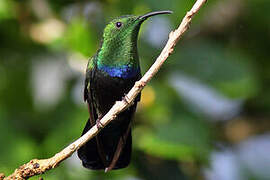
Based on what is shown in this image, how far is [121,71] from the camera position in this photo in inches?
135

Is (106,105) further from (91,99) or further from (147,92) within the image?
(147,92)

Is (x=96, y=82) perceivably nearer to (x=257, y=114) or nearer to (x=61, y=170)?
(x=61, y=170)

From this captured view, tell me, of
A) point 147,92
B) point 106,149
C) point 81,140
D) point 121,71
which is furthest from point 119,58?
point 147,92

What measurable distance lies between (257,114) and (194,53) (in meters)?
1.04

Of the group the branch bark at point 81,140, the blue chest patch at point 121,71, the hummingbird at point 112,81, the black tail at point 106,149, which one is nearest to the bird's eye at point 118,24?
the hummingbird at point 112,81

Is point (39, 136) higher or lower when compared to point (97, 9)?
lower

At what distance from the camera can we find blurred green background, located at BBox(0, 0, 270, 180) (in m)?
4.46

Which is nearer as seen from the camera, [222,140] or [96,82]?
[96,82]

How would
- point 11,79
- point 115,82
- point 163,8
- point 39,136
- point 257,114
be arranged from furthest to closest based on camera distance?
point 257,114 → point 11,79 → point 39,136 → point 163,8 → point 115,82

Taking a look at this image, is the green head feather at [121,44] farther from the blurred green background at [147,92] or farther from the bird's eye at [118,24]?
the blurred green background at [147,92]

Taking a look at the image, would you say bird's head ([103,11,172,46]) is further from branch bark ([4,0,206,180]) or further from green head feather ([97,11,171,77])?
branch bark ([4,0,206,180])

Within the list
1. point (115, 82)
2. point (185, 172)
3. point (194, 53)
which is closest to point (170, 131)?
point (185, 172)

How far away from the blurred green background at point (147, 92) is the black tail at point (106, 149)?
0.80m

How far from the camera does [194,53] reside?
5023 mm
